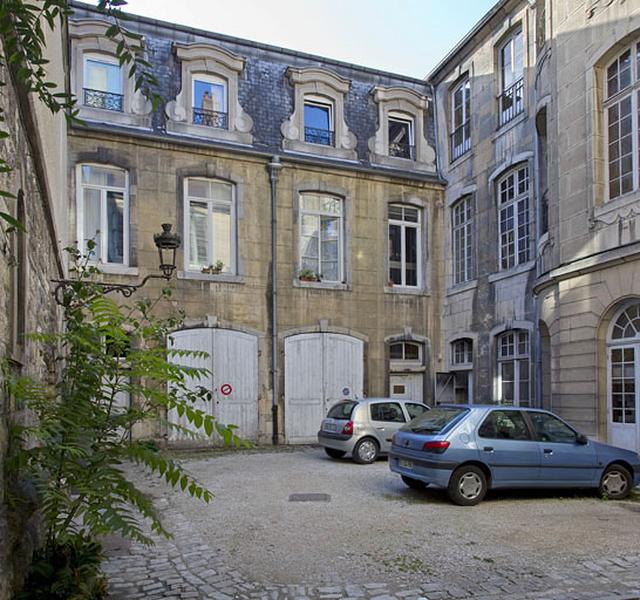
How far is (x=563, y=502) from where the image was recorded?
30.0 feet

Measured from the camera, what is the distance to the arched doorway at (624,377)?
10648 millimetres

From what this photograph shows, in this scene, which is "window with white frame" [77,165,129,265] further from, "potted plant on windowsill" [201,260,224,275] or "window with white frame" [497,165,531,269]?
"window with white frame" [497,165,531,269]

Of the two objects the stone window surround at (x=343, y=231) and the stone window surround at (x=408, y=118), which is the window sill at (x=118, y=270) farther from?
the stone window surround at (x=408, y=118)

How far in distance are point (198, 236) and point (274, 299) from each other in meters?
2.53

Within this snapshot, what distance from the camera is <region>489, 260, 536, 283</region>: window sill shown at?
14889 millimetres

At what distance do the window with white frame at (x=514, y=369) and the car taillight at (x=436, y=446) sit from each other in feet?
21.9

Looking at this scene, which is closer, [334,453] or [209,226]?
[334,453]

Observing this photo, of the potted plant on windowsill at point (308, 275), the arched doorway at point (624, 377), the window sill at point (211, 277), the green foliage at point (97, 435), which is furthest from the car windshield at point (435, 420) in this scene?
the potted plant on windowsill at point (308, 275)

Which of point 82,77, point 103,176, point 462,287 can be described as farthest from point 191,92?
point 462,287

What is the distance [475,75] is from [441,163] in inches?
110

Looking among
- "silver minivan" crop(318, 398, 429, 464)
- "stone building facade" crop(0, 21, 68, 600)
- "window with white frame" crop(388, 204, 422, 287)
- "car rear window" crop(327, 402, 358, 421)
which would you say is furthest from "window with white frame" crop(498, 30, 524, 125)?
"stone building facade" crop(0, 21, 68, 600)

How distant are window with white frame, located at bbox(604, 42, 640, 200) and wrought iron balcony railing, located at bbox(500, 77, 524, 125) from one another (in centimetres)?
421

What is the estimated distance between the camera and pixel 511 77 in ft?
53.6

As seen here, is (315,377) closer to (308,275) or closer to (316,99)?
(308,275)
